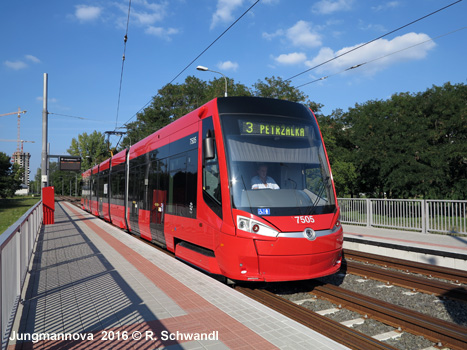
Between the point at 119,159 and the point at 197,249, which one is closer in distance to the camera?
the point at 197,249

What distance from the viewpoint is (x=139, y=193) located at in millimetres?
12469

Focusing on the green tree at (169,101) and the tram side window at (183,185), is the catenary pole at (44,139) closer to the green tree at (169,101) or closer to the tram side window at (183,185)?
the tram side window at (183,185)

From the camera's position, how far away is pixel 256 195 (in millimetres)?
6320

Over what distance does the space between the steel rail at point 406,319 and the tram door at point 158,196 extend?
4.84 meters

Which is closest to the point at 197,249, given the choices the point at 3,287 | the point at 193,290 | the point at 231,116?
the point at 193,290

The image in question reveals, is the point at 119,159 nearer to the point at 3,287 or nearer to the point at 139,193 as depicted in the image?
the point at 139,193

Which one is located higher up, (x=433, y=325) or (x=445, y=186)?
(x=445, y=186)

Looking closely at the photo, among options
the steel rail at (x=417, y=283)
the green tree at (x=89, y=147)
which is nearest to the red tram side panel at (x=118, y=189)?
the steel rail at (x=417, y=283)

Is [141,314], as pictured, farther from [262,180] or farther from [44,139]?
[44,139]

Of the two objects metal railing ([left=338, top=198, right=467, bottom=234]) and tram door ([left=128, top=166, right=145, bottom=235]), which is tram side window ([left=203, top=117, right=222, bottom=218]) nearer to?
tram door ([left=128, top=166, right=145, bottom=235])

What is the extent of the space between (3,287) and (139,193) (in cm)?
828

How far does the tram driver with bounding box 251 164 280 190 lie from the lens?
644cm

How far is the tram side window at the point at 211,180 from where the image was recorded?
6625 millimetres

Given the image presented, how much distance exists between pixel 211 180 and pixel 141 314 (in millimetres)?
2714
